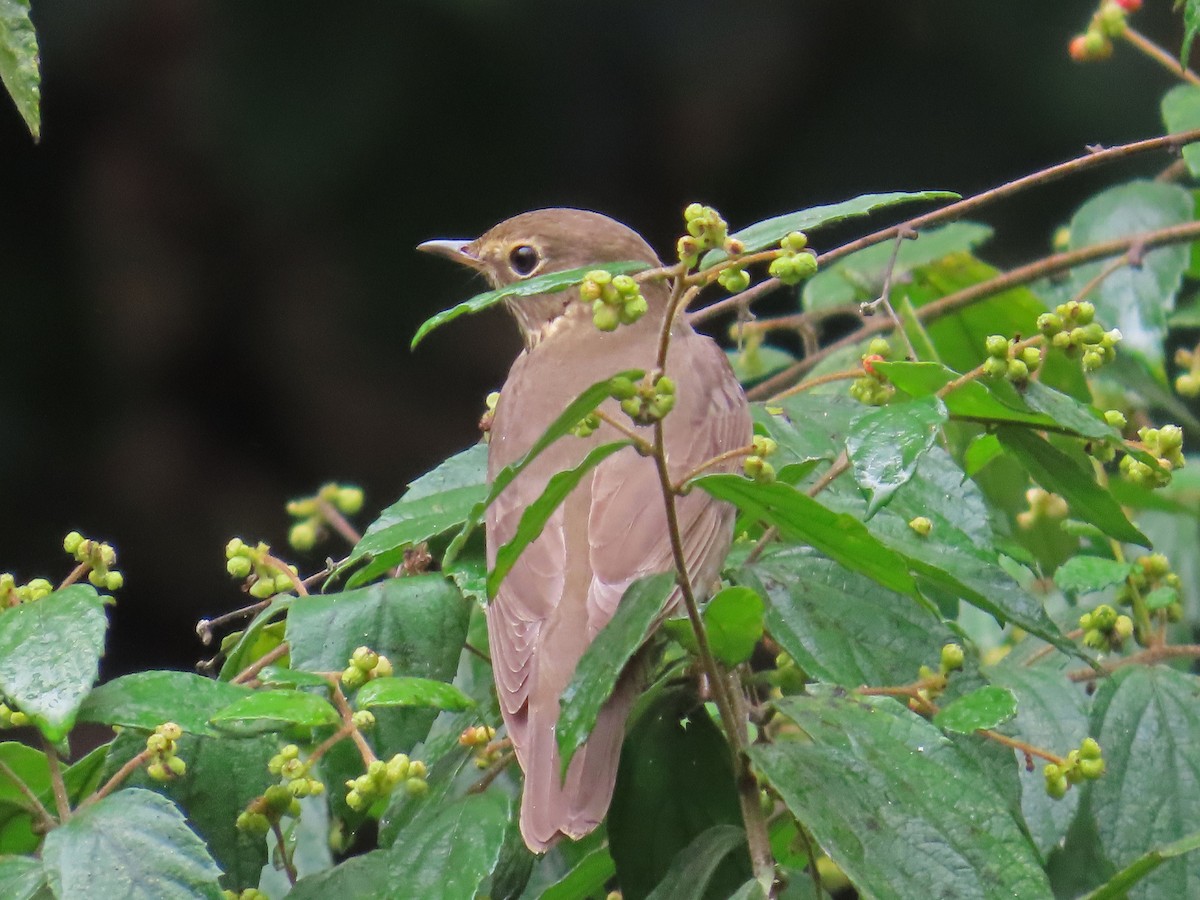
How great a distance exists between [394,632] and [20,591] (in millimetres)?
425

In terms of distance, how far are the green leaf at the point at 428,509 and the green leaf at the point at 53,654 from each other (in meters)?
0.40

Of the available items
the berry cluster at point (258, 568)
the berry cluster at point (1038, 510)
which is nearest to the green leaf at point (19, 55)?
the berry cluster at point (258, 568)

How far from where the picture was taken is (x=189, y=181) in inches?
239

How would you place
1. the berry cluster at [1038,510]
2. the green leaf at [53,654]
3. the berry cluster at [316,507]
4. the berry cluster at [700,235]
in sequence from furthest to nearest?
the berry cluster at [1038,510] < the berry cluster at [316,507] < the green leaf at [53,654] < the berry cluster at [700,235]

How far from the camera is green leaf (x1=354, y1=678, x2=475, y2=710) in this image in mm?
1665

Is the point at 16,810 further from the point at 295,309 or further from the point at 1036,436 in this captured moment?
the point at 295,309

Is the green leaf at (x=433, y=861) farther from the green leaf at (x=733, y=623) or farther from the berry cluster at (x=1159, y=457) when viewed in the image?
the berry cluster at (x=1159, y=457)

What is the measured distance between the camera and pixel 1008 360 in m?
1.65

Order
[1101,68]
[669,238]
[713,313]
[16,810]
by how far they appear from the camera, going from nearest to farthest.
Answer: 1. [16,810]
2. [713,313]
3. [1101,68]
4. [669,238]

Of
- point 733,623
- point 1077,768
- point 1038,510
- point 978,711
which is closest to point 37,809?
point 733,623

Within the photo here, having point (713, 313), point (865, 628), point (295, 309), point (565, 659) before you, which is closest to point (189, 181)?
point (295, 309)

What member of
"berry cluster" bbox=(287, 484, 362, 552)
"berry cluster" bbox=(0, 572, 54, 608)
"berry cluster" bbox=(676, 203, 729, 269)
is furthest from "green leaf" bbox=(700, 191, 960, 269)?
"berry cluster" bbox=(287, 484, 362, 552)

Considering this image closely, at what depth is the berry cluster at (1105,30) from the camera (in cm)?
282

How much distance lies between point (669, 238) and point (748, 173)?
50 centimetres
